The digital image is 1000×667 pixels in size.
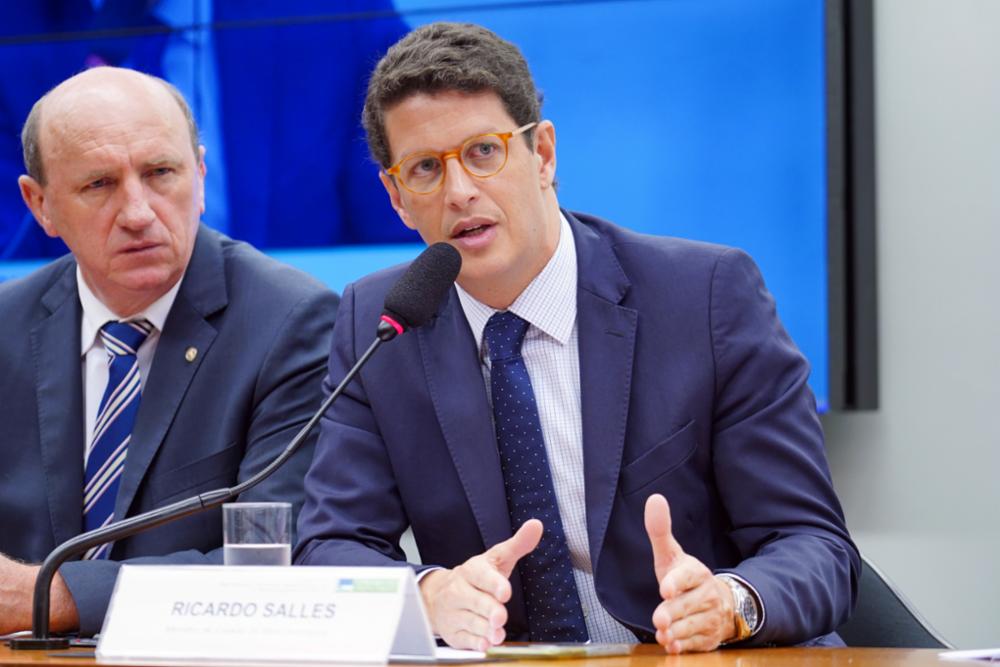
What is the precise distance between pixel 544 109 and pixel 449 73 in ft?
4.86

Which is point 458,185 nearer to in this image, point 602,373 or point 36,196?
point 602,373

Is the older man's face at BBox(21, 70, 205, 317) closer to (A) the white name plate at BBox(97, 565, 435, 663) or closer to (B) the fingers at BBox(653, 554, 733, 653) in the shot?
(A) the white name plate at BBox(97, 565, 435, 663)

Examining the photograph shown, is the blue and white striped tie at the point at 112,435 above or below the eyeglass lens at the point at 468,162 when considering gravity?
below

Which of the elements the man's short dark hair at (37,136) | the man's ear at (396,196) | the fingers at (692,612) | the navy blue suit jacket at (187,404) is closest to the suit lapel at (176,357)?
the navy blue suit jacket at (187,404)

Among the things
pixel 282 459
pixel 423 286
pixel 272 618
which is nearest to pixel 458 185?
pixel 423 286

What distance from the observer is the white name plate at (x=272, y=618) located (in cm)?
150

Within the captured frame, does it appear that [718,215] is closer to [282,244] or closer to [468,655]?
[282,244]

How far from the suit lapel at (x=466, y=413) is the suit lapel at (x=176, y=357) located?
54 cm

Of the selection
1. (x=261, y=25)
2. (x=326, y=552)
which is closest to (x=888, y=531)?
(x=326, y=552)

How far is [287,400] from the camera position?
2.63m

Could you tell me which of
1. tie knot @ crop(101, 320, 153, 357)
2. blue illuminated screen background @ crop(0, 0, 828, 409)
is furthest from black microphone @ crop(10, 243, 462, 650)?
blue illuminated screen background @ crop(0, 0, 828, 409)

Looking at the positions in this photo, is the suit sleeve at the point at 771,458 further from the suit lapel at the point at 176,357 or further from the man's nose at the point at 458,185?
the suit lapel at the point at 176,357

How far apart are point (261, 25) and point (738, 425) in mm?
2445

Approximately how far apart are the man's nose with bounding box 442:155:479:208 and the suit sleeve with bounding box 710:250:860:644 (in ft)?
1.43
